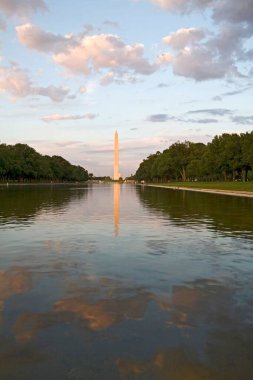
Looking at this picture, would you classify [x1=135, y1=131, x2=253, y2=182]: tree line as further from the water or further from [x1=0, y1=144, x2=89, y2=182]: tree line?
the water

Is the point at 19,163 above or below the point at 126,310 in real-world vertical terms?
above

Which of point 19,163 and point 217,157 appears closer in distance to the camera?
point 217,157

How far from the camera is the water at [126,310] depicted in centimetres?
532

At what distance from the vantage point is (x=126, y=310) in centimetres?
740

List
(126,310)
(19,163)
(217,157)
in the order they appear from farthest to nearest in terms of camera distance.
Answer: (19,163)
(217,157)
(126,310)

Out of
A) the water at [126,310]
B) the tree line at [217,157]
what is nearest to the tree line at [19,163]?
the tree line at [217,157]

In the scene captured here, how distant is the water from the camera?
209 inches

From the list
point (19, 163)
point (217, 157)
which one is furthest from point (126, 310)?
point (19, 163)

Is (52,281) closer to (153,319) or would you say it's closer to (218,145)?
(153,319)

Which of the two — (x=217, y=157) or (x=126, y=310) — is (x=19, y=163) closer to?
(x=217, y=157)

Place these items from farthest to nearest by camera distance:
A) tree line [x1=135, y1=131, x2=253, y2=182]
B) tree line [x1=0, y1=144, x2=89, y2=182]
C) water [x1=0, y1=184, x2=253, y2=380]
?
1. tree line [x1=0, y1=144, x2=89, y2=182]
2. tree line [x1=135, y1=131, x2=253, y2=182]
3. water [x1=0, y1=184, x2=253, y2=380]

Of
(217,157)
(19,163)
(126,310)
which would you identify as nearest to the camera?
(126,310)

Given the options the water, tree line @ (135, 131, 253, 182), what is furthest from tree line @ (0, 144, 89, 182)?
the water

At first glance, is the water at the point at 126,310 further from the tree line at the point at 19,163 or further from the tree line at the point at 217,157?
the tree line at the point at 19,163
